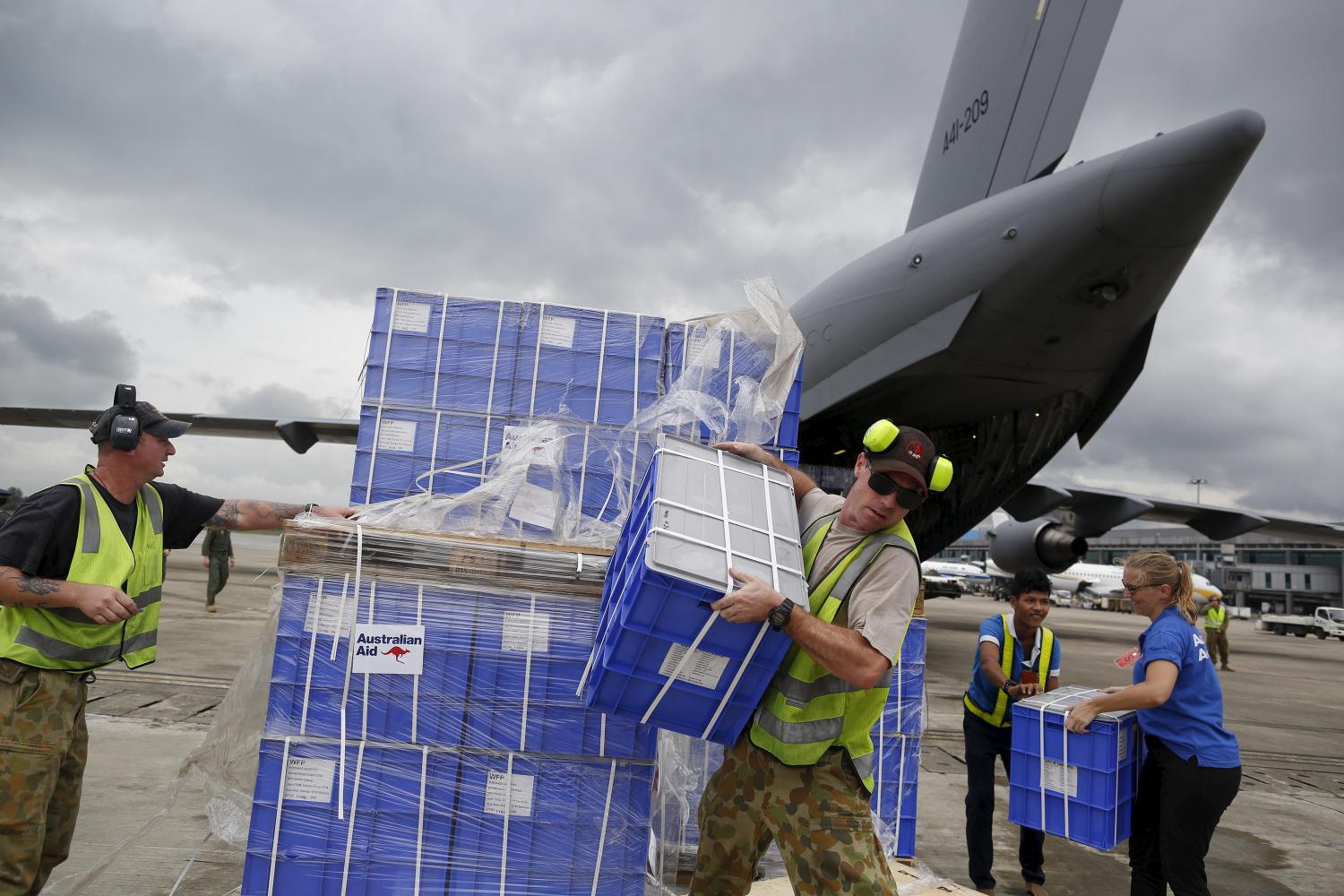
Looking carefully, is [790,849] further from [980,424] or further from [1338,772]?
[980,424]

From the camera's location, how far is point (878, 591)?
2.66 meters

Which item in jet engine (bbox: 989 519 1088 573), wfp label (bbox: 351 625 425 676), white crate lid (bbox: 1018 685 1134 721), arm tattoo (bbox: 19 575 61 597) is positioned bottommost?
white crate lid (bbox: 1018 685 1134 721)

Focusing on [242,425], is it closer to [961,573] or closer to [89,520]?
[89,520]

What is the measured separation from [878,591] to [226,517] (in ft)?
9.47

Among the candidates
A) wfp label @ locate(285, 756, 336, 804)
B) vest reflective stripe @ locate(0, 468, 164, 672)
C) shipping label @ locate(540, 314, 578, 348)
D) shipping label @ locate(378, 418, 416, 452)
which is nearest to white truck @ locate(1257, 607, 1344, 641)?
shipping label @ locate(540, 314, 578, 348)

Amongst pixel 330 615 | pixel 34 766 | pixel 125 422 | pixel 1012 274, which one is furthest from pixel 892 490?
pixel 1012 274

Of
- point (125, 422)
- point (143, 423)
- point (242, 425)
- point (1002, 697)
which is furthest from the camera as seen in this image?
point (242, 425)

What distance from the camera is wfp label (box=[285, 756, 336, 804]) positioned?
9.75 ft

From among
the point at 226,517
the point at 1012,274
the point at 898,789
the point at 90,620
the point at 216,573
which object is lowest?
the point at 898,789

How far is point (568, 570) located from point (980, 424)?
32.2 feet

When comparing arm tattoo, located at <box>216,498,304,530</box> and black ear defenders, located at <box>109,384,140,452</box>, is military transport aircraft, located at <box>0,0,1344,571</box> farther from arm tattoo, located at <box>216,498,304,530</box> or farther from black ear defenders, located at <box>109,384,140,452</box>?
black ear defenders, located at <box>109,384,140,452</box>

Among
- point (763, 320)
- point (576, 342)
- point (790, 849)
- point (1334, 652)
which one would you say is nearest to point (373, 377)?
point (576, 342)

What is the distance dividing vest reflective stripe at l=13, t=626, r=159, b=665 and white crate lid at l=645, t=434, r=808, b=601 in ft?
7.40

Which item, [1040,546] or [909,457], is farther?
[1040,546]
